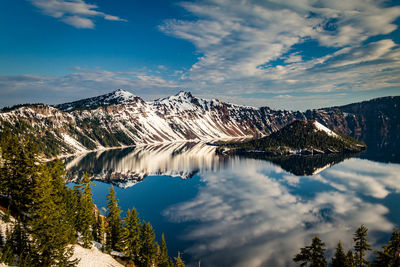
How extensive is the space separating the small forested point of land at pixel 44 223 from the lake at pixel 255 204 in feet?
51.7

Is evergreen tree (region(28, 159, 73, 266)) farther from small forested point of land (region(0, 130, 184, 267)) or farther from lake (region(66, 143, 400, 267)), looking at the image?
lake (region(66, 143, 400, 267))

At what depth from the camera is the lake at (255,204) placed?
212 ft

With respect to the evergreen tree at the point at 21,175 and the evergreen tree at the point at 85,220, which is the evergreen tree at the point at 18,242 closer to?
the evergreen tree at the point at 21,175

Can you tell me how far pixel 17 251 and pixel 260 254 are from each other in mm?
49917

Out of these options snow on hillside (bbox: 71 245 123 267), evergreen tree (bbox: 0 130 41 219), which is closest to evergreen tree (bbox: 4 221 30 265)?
evergreen tree (bbox: 0 130 41 219)

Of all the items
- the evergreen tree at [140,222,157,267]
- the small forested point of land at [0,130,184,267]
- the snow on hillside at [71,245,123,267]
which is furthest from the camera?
the evergreen tree at [140,222,157,267]

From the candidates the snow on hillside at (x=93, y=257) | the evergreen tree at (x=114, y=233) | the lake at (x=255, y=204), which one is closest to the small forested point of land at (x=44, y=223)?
the evergreen tree at (x=114, y=233)

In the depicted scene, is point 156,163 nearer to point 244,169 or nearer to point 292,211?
point 244,169

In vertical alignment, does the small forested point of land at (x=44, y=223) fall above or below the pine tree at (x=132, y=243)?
above

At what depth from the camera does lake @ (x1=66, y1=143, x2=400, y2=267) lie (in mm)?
64750

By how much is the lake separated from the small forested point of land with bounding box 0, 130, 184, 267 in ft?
51.7

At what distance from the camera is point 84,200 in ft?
167

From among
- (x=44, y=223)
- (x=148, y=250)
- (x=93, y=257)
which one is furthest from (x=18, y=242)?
(x=148, y=250)

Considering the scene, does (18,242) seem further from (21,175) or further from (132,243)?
(132,243)
